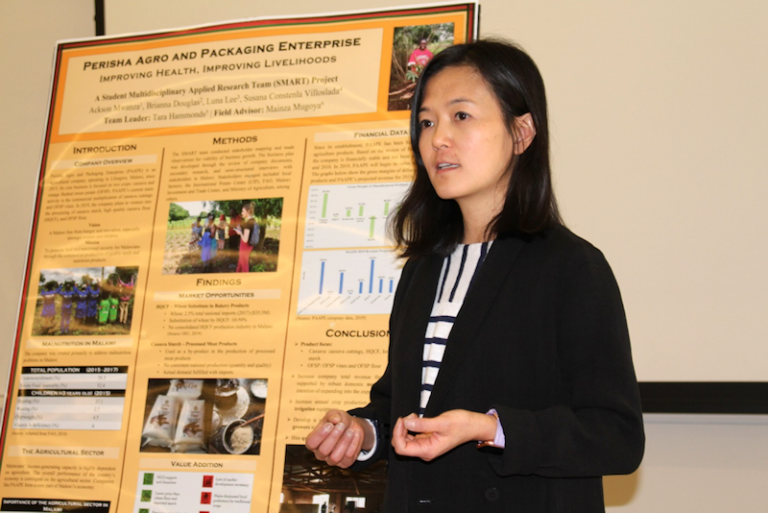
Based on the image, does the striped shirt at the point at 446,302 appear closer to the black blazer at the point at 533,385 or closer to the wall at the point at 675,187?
the black blazer at the point at 533,385

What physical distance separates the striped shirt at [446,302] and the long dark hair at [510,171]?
0.04 meters

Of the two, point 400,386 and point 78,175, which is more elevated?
point 78,175

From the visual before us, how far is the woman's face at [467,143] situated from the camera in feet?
4.70

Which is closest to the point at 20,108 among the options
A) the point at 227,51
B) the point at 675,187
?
the point at 227,51

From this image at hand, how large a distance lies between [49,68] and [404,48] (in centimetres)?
194

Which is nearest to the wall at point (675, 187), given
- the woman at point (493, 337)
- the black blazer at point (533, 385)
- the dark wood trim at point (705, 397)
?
the dark wood trim at point (705, 397)

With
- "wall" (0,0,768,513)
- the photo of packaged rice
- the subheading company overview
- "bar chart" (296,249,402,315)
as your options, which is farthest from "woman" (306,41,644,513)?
"wall" (0,0,768,513)

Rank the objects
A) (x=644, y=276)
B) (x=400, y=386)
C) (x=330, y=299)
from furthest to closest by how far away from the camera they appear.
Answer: (x=644, y=276) < (x=330, y=299) < (x=400, y=386)

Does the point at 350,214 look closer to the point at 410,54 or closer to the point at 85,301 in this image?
the point at 410,54

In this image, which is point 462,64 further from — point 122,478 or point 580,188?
point 122,478

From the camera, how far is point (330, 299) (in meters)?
2.34

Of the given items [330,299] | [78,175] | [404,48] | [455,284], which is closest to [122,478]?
[330,299]

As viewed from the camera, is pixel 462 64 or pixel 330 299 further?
pixel 330 299

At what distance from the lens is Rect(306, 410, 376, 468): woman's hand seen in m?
1.34
